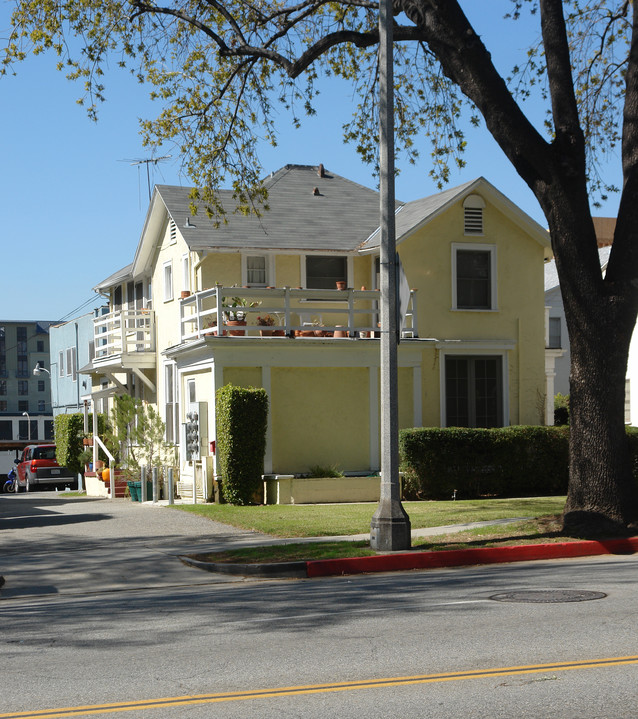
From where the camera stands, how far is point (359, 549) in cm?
1393

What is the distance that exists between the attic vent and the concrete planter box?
7.99 metres

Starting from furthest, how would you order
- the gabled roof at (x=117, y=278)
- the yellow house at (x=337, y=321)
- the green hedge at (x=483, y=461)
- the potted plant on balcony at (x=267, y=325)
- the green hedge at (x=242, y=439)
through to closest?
the gabled roof at (x=117, y=278) < the potted plant on balcony at (x=267, y=325) < the yellow house at (x=337, y=321) < the green hedge at (x=483, y=461) < the green hedge at (x=242, y=439)

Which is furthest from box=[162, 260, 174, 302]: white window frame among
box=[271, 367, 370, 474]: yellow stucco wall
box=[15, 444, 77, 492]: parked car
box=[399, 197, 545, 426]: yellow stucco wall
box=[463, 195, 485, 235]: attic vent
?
box=[15, 444, 77, 492]: parked car

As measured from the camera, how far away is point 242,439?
2238 centimetres

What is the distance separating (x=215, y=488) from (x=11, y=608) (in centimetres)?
1261

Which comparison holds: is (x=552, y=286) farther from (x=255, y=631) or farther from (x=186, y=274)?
A: (x=255, y=631)

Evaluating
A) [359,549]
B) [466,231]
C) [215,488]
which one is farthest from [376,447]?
[359,549]

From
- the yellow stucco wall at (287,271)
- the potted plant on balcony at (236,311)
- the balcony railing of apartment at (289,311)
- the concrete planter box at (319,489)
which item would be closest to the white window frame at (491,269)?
the balcony railing of apartment at (289,311)

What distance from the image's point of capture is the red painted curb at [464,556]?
42.4 ft

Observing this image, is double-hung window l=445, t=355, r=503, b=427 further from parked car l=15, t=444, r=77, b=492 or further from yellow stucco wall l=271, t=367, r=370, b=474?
parked car l=15, t=444, r=77, b=492

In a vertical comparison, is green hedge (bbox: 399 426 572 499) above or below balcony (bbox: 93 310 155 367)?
below

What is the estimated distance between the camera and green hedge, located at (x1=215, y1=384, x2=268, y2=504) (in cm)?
2230

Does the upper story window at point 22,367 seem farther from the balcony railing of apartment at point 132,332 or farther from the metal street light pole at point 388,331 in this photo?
the metal street light pole at point 388,331

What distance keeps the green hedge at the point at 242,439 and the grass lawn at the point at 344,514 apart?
553 mm
